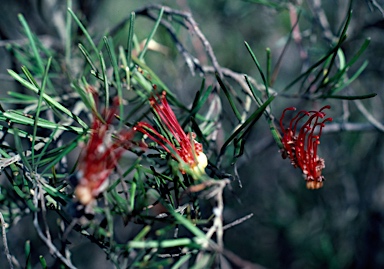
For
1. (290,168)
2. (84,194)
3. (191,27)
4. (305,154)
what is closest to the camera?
(84,194)

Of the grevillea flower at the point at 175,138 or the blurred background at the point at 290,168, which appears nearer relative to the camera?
the grevillea flower at the point at 175,138

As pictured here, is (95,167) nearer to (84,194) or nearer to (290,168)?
(84,194)

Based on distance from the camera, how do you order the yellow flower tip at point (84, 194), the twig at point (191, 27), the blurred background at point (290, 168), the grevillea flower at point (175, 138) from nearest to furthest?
the yellow flower tip at point (84, 194) < the grevillea flower at point (175, 138) < the twig at point (191, 27) < the blurred background at point (290, 168)

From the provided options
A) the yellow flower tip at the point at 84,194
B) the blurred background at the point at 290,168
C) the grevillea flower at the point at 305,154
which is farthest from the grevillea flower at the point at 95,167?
the blurred background at the point at 290,168

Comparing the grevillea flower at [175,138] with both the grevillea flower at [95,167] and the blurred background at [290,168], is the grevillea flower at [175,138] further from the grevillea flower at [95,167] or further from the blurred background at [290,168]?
the blurred background at [290,168]

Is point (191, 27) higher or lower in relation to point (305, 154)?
higher

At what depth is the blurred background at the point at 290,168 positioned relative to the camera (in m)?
1.09

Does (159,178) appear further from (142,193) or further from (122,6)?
(122,6)

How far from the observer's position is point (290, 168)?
5.18 ft

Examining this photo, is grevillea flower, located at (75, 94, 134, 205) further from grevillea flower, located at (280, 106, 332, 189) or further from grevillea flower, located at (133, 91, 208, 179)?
grevillea flower, located at (280, 106, 332, 189)

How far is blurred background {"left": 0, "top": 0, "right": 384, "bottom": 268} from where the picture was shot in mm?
1092

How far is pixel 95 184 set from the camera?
358 millimetres

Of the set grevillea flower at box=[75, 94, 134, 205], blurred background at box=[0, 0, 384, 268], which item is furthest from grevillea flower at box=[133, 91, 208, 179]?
blurred background at box=[0, 0, 384, 268]

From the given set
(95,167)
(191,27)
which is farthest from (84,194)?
(191,27)
